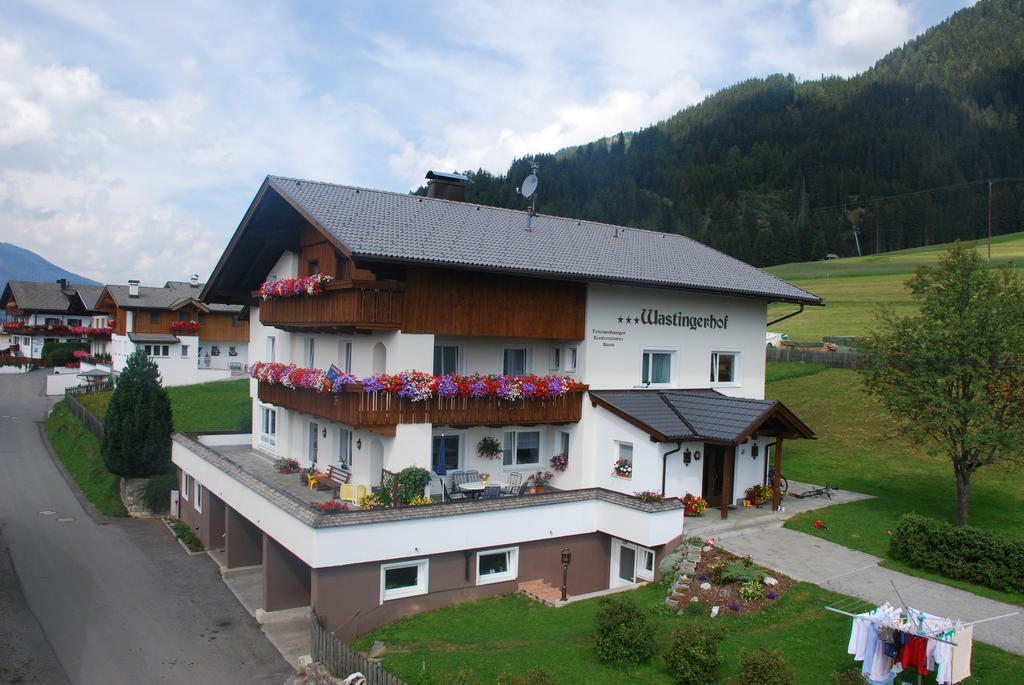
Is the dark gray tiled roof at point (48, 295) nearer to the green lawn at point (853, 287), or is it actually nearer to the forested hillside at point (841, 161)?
the green lawn at point (853, 287)

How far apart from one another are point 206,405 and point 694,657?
38148 mm

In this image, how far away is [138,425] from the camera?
Result: 1223 inches

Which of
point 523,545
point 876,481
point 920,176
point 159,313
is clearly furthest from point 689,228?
point 523,545

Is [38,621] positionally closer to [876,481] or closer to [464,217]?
[464,217]

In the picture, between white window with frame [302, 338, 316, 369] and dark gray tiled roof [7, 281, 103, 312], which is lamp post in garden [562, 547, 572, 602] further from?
dark gray tiled roof [7, 281, 103, 312]

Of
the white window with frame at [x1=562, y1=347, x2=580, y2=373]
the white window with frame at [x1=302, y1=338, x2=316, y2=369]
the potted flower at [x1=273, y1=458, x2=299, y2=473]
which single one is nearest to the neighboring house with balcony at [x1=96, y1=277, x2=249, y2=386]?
the potted flower at [x1=273, y1=458, x2=299, y2=473]

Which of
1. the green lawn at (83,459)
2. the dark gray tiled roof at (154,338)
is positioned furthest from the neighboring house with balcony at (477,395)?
the dark gray tiled roof at (154,338)

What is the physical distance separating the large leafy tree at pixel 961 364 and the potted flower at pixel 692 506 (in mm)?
5424

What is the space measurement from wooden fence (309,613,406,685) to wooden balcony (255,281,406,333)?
6.78 meters

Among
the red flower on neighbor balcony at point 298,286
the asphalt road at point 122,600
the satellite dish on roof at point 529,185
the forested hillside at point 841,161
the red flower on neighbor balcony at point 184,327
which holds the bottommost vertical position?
the asphalt road at point 122,600

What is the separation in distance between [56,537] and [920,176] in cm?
15672

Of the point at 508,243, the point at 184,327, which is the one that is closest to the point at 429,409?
the point at 508,243

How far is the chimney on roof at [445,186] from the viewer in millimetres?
25844

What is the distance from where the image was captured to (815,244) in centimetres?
12275
